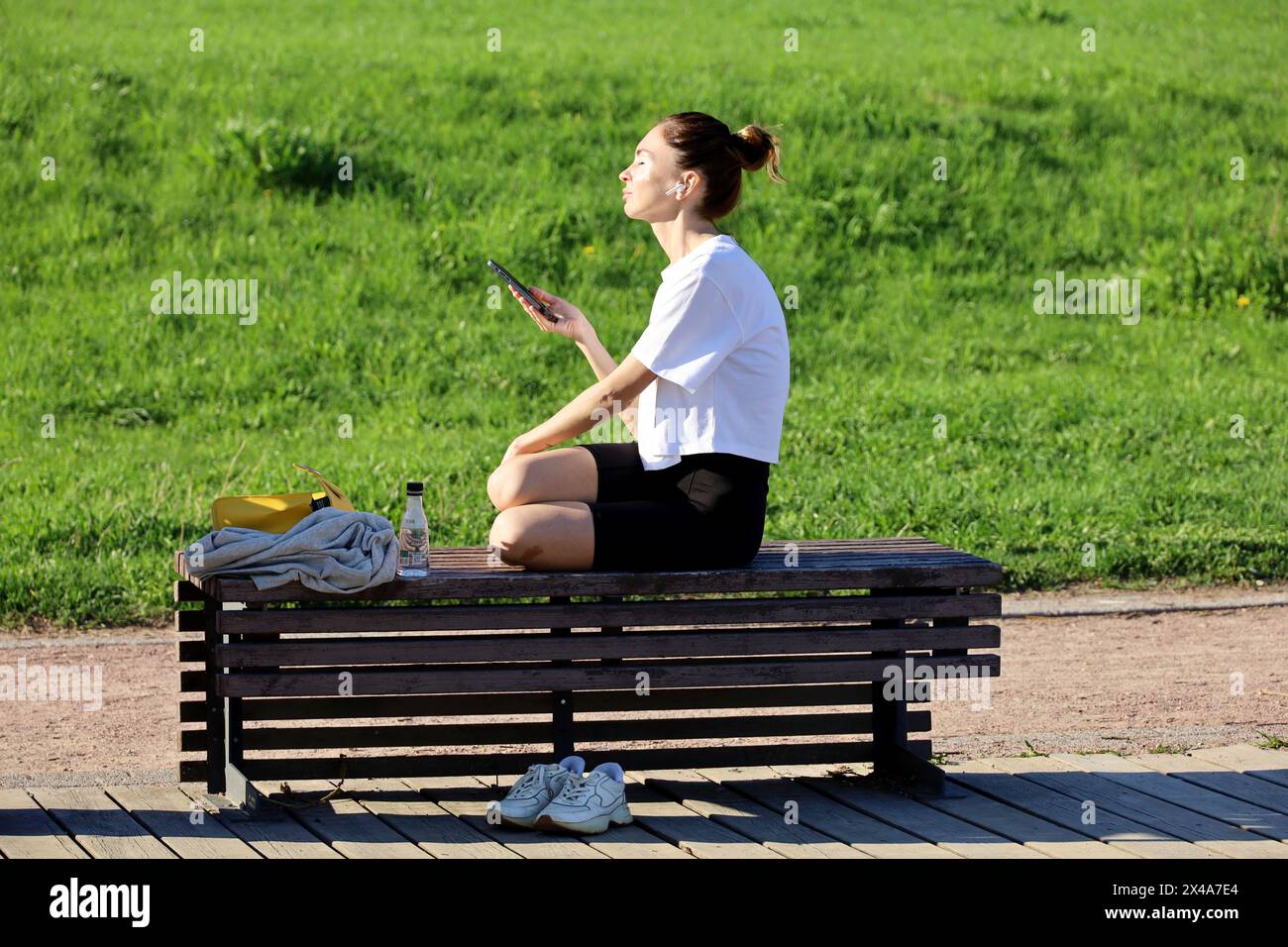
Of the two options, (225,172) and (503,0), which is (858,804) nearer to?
(225,172)

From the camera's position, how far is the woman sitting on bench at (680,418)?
16.4 feet

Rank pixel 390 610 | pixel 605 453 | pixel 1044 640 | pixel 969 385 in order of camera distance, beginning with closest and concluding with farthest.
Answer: pixel 390 610 → pixel 605 453 → pixel 1044 640 → pixel 969 385

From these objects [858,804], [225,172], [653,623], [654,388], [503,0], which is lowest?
[858,804]

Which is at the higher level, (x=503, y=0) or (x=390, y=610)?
(x=503, y=0)

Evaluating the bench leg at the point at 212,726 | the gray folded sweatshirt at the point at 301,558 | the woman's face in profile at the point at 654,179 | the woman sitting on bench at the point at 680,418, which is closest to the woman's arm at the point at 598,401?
the woman sitting on bench at the point at 680,418

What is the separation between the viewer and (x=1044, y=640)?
7738 millimetres

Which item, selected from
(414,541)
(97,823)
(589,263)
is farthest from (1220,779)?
(589,263)

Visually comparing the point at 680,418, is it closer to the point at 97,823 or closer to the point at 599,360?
the point at 599,360

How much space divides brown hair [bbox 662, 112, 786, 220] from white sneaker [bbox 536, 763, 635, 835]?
5.77 ft

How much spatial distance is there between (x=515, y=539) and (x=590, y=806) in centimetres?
81

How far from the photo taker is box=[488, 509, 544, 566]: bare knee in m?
4.98

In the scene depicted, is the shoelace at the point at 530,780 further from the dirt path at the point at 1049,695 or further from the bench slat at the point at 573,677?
the dirt path at the point at 1049,695

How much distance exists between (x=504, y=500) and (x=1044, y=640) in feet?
11.4

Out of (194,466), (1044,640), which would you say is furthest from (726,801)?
(194,466)
